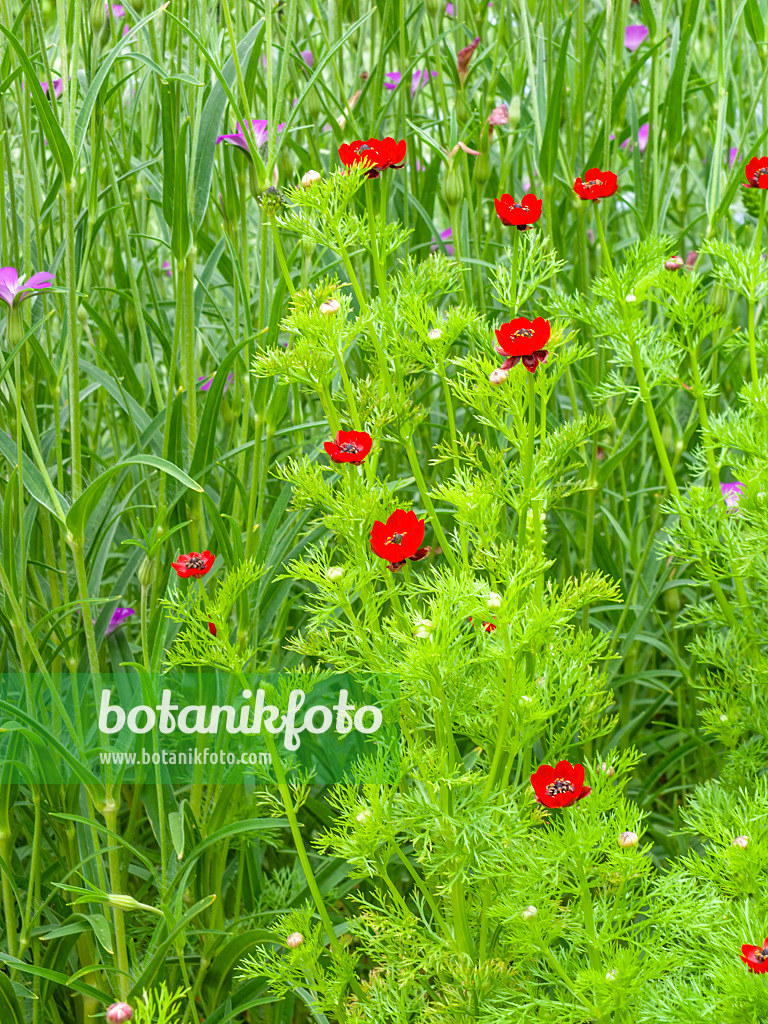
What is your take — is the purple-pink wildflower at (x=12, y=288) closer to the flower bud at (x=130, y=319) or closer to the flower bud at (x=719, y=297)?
the flower bud at (x=130, y=319)

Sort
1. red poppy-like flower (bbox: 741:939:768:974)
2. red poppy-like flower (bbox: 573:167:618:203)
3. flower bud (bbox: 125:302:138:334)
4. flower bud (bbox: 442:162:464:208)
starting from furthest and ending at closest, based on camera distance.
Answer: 1. flower bud (bbox: 125:302:138:334)
2. flower bud (bbox: 442:162:464:208)
3. red poppy-like flower (bbox: 573:167:618:203)
4. red poppy-like flower (bbox: 741:939:768:974)

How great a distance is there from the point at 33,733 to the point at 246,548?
0.23 metres

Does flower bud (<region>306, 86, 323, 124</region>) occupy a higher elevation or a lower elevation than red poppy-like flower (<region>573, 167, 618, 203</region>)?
higher

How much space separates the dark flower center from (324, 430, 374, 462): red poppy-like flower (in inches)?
9.0

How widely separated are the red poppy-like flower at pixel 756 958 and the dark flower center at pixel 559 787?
0.12 m

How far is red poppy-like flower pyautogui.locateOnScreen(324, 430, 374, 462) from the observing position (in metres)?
0.60

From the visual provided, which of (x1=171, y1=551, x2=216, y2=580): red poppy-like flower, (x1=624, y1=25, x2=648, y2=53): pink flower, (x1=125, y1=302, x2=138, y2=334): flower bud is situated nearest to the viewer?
(x1=171, y1=551, x2=216, y2=580): red poppy-like flower

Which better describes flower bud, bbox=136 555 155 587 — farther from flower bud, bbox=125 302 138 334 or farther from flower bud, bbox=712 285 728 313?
flower bud, bbox=712 285 728 313

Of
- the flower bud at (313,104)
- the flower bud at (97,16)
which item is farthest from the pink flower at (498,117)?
the flower bud at (97,16)

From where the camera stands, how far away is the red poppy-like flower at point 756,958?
0.50 m

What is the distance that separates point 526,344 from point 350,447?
0.42ft

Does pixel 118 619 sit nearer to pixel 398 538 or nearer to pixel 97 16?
pixel 398 538

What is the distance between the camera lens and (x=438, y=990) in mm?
691

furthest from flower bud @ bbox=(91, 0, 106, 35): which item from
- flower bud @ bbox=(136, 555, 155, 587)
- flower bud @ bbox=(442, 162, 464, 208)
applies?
flower bud @ bbox=(136, 555, 155, 587)
